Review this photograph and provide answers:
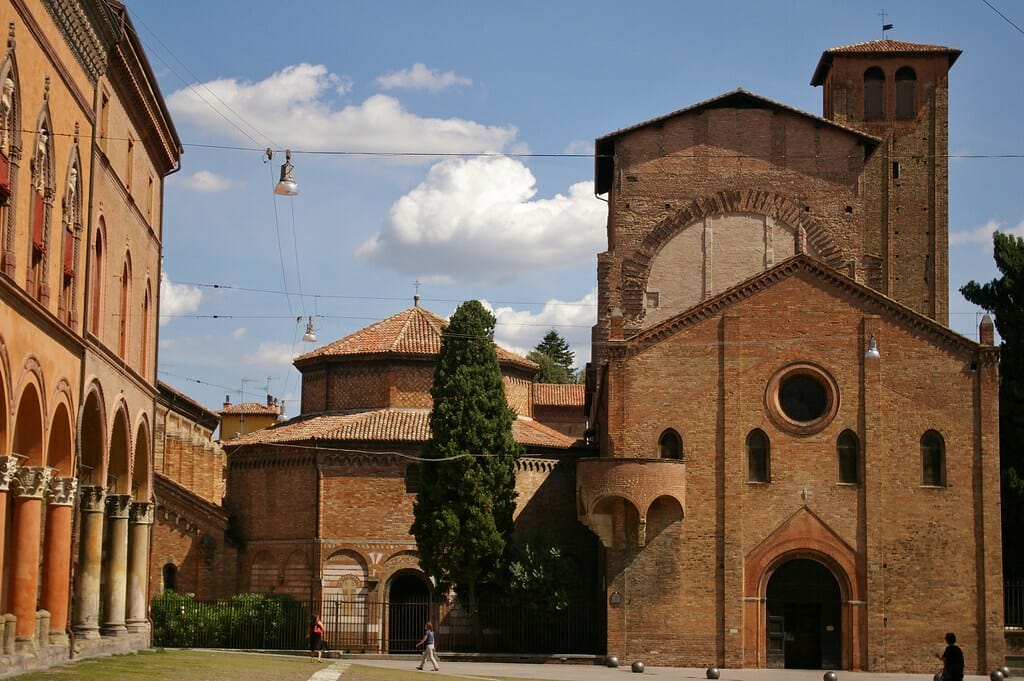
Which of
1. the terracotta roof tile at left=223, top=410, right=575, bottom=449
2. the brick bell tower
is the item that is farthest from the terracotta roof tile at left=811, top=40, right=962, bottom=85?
the terracotta roof tile at left=223, top=410, right=575, bottom=449

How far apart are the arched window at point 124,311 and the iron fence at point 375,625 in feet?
47.6

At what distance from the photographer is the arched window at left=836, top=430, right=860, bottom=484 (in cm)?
3803

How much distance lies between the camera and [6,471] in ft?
63.5

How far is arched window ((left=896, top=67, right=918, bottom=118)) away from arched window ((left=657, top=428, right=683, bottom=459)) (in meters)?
20.6

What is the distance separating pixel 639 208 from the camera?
4759cm

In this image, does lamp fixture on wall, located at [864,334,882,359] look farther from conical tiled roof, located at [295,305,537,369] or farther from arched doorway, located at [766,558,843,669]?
conical tiled roof, located at [295,305,537,369]

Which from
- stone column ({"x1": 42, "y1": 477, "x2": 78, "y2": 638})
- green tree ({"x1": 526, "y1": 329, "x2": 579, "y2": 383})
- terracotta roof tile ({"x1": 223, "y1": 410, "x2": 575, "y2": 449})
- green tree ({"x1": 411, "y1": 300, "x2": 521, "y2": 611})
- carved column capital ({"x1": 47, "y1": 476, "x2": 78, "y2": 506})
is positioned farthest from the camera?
green tree ({"x1": 526, "y1": 329, "x2": 579, "y2": 383})

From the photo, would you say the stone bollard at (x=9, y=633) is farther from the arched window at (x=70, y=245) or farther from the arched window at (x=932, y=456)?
the arched window at (x=932, y=456)

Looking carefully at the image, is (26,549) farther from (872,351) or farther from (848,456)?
(848,456)

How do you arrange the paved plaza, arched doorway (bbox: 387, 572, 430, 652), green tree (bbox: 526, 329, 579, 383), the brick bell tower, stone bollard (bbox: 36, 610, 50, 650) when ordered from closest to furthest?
stone bollard (bbox: 36, 610, 50, 650) < the paved plaza < arched doorway (bbox: 387, 572, 430, 652) < the brick bell tower < green tree (bbox: 526, 329, 579, 383)

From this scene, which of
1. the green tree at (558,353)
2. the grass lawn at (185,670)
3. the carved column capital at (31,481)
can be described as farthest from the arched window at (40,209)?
the green tree at (558,353)

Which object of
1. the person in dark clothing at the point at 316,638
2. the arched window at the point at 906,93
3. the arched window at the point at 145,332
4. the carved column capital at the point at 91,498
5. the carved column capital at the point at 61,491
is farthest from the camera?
the arched window at the point at 906,93

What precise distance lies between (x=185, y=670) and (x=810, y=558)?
19.1 metres

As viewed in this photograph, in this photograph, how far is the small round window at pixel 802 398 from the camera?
38188 millimetres
